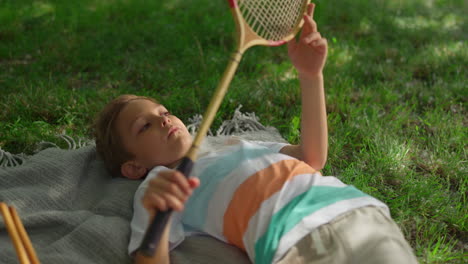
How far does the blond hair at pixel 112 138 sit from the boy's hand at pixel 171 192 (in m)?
0.66

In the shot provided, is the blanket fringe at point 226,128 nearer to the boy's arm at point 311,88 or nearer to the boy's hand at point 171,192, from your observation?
the boy's arm at point 311,88

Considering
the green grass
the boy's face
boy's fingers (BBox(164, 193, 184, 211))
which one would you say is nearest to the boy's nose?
the boy's face

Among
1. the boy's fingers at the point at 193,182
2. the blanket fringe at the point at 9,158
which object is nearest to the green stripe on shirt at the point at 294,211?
the boy's fingers at the point at 193,182

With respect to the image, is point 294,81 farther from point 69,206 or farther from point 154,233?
point 154,233

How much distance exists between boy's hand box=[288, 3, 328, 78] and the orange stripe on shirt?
1.29 feet

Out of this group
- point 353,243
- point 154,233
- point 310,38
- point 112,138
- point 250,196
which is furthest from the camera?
point 112,138

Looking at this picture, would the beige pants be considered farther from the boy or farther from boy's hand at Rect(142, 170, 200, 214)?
boy's hand at Rect(142, 170, 200, 214)

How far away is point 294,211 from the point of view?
1594mm

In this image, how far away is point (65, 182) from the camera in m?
2.06

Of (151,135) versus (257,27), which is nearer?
(257,27)

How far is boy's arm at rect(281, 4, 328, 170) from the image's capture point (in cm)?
176

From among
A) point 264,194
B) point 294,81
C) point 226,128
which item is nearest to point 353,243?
point 264,194

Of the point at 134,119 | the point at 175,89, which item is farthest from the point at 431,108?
the point at 134,119

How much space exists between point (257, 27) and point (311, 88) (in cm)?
34
